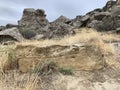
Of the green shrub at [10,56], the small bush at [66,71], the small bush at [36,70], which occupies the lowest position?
the small bush at [66,71]

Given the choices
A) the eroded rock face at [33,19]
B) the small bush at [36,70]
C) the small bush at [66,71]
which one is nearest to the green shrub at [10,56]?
the small bush at [36,70]

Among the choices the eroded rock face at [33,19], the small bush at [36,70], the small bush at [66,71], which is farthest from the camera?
the eroded rock face at [33,19]

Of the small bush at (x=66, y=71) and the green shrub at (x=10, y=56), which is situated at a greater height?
the green shrub at (x=10, y=56)

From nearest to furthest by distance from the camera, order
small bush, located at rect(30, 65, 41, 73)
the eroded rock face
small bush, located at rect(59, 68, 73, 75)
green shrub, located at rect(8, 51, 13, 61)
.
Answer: small bush, located at rect(30, 65, 41, 73)
small bush, located at rect(59, 68, 73, 75)
green shrub, located at rect(8, 51, 13, 61)
the eroded rock face

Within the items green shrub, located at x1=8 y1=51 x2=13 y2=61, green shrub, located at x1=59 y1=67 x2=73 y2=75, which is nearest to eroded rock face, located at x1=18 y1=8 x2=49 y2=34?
green shrub, located at x1=8 y1=51 x2=13 y2=61

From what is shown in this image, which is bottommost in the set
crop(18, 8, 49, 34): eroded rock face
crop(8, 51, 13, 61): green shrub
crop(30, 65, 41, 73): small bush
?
crop(30, 65, 41, 73): small bush

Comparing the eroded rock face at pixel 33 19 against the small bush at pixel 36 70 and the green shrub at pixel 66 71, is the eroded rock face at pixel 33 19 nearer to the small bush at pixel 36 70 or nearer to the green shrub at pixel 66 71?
the green shrub at pixel 66 71

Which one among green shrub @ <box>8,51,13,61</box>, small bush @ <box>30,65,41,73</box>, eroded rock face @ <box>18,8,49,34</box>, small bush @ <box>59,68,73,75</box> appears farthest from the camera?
eroded rock face @ <box>18,8,49,34</box>

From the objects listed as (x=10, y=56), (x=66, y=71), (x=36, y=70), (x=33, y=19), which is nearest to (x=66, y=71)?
(x=66, y=71)

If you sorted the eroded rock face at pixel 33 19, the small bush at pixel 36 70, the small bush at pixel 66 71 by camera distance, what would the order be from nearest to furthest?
the small bush at pixel 36 70 < the small bush at pixel 66 71 < the eroded rock face at pixel 33 19

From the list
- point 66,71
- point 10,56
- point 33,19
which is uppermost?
point 33,19

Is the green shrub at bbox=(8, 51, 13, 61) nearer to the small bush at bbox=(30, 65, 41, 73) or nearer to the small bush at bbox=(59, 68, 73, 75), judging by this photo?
the small bush at bbox=(30, 65, 41, 73)

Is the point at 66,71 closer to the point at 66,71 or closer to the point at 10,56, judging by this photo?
the point at 66,71

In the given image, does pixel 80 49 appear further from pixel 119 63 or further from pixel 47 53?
pixel 119 63
